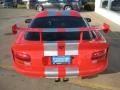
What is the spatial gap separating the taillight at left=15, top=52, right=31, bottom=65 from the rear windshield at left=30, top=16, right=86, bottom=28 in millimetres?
1105

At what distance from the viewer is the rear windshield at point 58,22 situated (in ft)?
21.0

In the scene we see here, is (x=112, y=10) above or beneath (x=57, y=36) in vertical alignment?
beneath

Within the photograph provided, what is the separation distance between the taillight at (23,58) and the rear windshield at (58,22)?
110 cm

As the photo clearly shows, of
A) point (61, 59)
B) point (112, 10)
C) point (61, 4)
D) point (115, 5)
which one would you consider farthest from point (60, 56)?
point (61, 4)

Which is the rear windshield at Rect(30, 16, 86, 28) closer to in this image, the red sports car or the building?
the red sports car

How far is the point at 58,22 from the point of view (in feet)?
21.2

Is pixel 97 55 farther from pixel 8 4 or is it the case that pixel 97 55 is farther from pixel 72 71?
pixel 8 4

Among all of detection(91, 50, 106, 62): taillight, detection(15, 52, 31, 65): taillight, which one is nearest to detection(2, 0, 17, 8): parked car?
detection(15, 52, 31, 65): taillight

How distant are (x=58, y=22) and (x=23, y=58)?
1379 millimetres

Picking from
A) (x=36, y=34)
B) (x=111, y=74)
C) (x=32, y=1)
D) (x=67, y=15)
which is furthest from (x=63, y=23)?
(x=32, y=1)

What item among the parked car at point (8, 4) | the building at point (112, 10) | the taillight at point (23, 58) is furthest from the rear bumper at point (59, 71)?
the parked car at point (8, 4)

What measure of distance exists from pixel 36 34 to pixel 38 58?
0.78m

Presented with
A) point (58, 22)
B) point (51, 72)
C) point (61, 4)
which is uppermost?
point (58, 22)

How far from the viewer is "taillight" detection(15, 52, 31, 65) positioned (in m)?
5.44
